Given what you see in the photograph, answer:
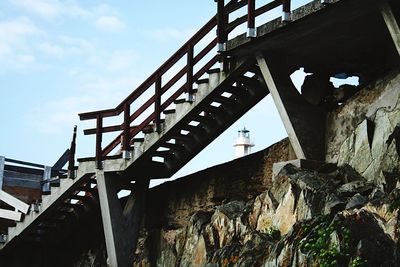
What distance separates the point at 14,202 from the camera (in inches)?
797

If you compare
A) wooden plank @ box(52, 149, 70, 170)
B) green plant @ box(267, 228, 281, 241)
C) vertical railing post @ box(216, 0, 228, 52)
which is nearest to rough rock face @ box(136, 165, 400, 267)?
green plant @ box(267, 228, 281, 241)

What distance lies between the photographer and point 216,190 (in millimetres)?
16922

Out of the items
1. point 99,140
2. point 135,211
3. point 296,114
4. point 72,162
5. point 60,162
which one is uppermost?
point 60,162

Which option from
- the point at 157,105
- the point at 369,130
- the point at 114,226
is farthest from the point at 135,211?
the point at 369,130

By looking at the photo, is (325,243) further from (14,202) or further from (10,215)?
(14,202)

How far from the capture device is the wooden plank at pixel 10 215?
64.5ft

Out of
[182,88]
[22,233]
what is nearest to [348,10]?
[182,88]

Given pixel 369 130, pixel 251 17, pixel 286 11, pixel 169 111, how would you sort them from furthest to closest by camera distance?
1. pixel 169 111
2. pixel 251 17
3. pixel 286 11
4. pixel 369 130

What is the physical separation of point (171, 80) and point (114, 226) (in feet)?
10.7

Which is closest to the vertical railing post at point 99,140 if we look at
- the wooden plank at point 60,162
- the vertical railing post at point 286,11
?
the vertical railing post at point 286,11

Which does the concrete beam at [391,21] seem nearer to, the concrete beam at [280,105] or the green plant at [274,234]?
the concrete beam at [280,105]

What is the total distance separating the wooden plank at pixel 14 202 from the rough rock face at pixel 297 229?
3526 millimetres

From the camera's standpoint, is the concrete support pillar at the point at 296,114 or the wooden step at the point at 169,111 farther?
the wooden step at the point at 169,111

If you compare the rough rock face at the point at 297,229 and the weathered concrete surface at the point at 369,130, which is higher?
the weathered concrete surface at the point at 369,130
